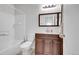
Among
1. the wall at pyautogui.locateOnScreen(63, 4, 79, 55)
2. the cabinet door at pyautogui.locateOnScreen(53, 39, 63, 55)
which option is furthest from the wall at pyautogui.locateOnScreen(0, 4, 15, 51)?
the wall at pyautogui.locateOnScreen(63, 4, 79, 55)

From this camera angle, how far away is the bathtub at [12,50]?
137 cm

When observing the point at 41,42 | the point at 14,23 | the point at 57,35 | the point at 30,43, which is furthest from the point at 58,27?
the point at 14,23

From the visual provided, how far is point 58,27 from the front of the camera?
138 centimetres

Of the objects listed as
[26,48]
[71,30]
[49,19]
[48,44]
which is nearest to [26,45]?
[26,48]

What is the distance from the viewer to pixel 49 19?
139 cm

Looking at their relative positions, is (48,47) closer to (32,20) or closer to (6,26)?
(32,20)

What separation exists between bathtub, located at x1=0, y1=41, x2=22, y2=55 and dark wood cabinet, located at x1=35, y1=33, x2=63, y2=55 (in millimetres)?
202

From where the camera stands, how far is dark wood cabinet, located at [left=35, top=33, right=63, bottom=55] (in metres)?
1.38

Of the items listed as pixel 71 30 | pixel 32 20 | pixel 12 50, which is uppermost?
pixel 32 20

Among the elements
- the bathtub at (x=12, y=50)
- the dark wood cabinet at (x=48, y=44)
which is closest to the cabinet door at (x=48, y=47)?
the dark wood cabinet at (x=48, y=44)

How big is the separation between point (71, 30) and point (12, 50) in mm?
689

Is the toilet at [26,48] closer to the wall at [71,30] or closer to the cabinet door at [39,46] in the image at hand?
the cabinet door at [39,46]

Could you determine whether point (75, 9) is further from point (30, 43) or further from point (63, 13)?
point (30, 43)
